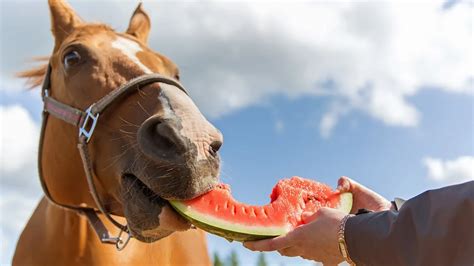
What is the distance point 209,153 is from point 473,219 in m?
1.78

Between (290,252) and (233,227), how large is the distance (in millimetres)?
458

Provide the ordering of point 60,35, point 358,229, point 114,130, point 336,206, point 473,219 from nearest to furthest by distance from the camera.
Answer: point 473,219
point 358,229
point 336,206
point 114,130
point 60,35

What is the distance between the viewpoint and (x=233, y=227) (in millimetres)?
2930

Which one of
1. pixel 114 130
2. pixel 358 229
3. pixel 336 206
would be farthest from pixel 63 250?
pixel 358 229

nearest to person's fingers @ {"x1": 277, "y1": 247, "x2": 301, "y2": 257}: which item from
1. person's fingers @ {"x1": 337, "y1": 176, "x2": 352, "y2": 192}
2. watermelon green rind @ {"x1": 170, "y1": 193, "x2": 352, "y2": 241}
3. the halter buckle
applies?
watermelon green rind @ {"x1": 170, "y1": 193, "x2": 352, "y2": 241}

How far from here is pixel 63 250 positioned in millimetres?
4508

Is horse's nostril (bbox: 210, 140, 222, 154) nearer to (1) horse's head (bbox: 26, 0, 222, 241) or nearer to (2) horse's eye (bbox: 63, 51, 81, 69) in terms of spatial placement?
(1) horse's head (bbox: 26, 0, 222, 241)

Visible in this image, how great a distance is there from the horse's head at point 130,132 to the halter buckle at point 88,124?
4cm

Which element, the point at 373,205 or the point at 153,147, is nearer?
the point at 373,205

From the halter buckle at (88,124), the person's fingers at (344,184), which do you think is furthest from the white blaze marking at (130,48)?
the person's fingers at (344,184)

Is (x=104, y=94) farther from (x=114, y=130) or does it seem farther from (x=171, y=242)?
(x=171, y=242)

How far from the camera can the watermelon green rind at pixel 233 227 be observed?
277 cm

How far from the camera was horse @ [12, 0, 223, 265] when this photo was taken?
338cm

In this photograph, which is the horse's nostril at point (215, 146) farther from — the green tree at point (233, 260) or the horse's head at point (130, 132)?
the green tree at point (233, 260)
